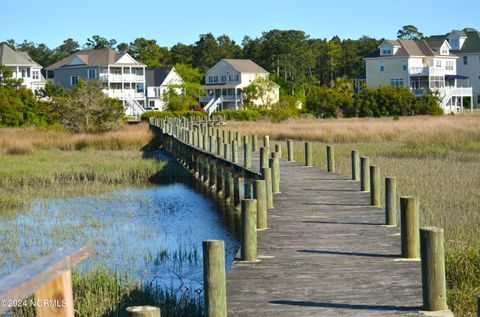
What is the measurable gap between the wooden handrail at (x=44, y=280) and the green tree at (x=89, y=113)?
4521 cm

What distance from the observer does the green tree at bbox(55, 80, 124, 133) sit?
162 ft

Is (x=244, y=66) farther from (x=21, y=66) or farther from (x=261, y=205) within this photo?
(x=261, y=205)

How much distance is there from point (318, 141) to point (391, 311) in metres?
32.2

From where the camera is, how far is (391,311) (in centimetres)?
739

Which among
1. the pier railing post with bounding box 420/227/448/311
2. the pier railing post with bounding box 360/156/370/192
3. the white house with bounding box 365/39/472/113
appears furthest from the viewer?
the white house with bounding box 365/39/472/113

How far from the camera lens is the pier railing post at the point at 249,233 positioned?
9703 mm

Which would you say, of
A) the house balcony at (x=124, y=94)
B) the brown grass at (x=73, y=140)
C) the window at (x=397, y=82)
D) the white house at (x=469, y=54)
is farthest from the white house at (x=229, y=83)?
the brown grass at (x=73, y=140)

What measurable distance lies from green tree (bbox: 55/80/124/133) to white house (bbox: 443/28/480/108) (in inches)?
2043

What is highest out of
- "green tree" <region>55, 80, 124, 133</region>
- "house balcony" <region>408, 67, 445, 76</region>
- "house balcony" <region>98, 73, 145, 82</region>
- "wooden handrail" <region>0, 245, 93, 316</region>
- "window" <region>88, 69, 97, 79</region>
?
"window" <region>88, 69, 97, 79</region>

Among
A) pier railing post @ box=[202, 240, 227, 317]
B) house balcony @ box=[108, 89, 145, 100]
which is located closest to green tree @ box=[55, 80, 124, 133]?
house balcony @ box=[108, 89, 145, 100]

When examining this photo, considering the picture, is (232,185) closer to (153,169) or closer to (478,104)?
→ (153,169)

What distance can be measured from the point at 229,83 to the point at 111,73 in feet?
45.3

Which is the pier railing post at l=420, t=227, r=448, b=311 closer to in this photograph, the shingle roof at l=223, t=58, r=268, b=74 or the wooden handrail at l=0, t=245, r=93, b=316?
the wooden handrail at l=0, t=245, r=93, b=316

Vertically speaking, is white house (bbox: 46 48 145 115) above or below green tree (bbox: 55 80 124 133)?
above
